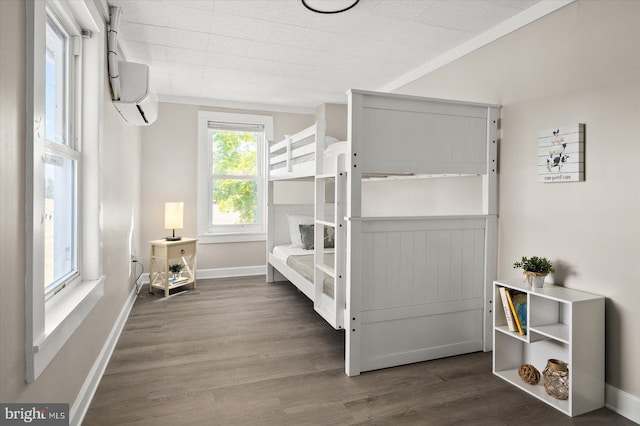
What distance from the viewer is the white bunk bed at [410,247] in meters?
2.45

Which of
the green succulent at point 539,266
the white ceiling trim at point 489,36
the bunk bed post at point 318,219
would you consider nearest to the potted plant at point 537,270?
the green succulent at point 539,266

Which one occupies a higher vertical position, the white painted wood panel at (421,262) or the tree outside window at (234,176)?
the tree outside window at (234,176)

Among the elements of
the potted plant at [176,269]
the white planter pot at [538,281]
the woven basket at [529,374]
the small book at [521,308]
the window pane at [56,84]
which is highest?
the window pane at [56,84]

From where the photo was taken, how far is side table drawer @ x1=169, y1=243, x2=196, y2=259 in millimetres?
4336

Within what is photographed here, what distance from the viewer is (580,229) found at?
2.24m

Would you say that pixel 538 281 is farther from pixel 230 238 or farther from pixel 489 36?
pixel 230 238

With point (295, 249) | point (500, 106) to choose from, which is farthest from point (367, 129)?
point (295, 249)

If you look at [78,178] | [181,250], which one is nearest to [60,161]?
[78,178]

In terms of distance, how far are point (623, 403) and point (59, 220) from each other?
3.19 metres

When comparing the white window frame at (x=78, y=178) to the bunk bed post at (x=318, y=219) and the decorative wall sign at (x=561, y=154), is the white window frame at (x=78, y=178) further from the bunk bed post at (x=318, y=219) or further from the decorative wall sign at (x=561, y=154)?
the decorative wall sign at (x=561, y=154)

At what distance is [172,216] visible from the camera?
15.0ft

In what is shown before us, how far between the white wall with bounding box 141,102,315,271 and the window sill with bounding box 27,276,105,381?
109 inches

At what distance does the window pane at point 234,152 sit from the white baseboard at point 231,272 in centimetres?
136

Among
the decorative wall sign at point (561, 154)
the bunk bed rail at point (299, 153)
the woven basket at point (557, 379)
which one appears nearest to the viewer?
the woven basket at point (557, 379)
